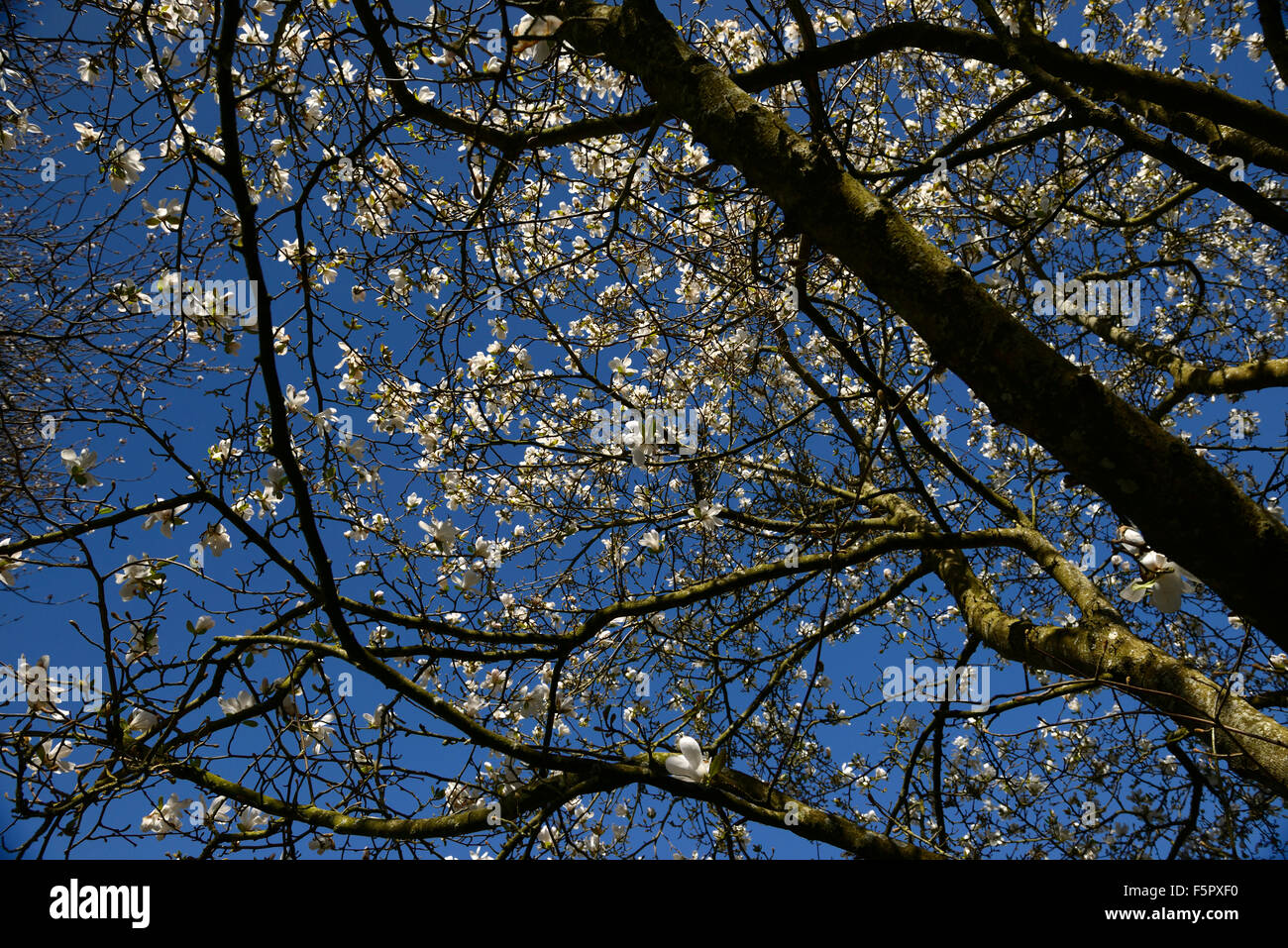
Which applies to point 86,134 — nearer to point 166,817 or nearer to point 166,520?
point 166,520

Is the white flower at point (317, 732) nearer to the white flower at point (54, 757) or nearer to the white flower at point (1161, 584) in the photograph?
the white flower at point (54, 757)

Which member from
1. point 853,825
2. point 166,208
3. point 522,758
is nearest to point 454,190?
point 166,208

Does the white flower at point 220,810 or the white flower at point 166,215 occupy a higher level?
the white flower at point 166,215

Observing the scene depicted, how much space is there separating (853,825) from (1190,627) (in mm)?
2980

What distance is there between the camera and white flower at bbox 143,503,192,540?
2336 mm

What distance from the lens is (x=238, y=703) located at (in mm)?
2359

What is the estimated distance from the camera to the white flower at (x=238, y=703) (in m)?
2.35

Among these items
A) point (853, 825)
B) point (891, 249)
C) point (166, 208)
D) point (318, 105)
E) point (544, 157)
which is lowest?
point (853, 825)

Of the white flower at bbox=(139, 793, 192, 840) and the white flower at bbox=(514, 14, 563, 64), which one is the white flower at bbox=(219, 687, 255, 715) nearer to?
the white flower at bbox=(139, 793, 192, 840)

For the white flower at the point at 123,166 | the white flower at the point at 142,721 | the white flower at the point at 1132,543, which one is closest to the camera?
the white flower at the point at 1132,543

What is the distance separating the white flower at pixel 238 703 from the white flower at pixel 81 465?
90 cm

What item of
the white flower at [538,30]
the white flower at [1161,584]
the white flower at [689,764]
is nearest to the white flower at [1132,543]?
the white flower at [1161,584]

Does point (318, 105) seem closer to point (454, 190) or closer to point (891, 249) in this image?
point (454, 190)
